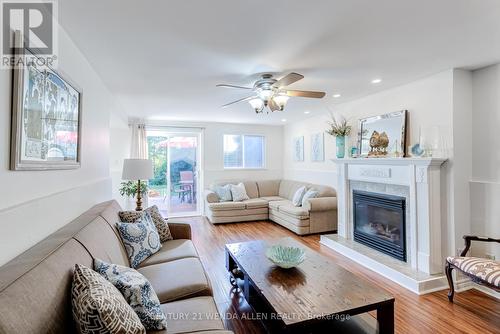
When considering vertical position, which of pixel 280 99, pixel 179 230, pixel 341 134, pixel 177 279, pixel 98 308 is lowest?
pixel 177 279

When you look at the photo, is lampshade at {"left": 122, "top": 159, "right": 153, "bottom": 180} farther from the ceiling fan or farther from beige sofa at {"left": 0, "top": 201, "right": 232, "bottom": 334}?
the ceiling fan

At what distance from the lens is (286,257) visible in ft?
6.97

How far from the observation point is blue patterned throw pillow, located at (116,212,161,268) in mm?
2154

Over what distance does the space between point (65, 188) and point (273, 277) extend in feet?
5.65

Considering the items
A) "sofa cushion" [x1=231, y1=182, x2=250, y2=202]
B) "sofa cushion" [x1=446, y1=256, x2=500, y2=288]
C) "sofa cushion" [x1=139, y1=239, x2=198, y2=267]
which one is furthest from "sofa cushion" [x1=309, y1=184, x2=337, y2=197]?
"sofa cushion" [x1=139, y1=239, x2=198, y2=267]

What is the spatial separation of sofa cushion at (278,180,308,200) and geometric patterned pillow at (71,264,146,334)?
15.3ft

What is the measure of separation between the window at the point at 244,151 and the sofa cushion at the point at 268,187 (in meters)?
0.56

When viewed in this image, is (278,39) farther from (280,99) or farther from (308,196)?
(308,196)

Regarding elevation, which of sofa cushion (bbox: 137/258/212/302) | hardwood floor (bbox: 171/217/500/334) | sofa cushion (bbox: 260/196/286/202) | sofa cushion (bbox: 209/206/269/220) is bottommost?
hardwood floor (bbox: 171/217/500/334)

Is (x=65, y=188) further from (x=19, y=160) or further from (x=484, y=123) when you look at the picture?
(x=484, y=123)

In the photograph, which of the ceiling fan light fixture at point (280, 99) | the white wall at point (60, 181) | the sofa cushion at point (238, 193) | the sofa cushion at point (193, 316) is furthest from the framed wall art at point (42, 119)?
the sofa cushion at point (238, 193)

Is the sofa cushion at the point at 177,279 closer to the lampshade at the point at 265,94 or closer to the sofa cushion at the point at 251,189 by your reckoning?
the lampshade at the point at 265,94

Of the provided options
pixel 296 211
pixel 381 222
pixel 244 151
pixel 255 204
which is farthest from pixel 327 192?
pixel 244 151

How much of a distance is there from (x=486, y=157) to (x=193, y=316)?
10.4ft
